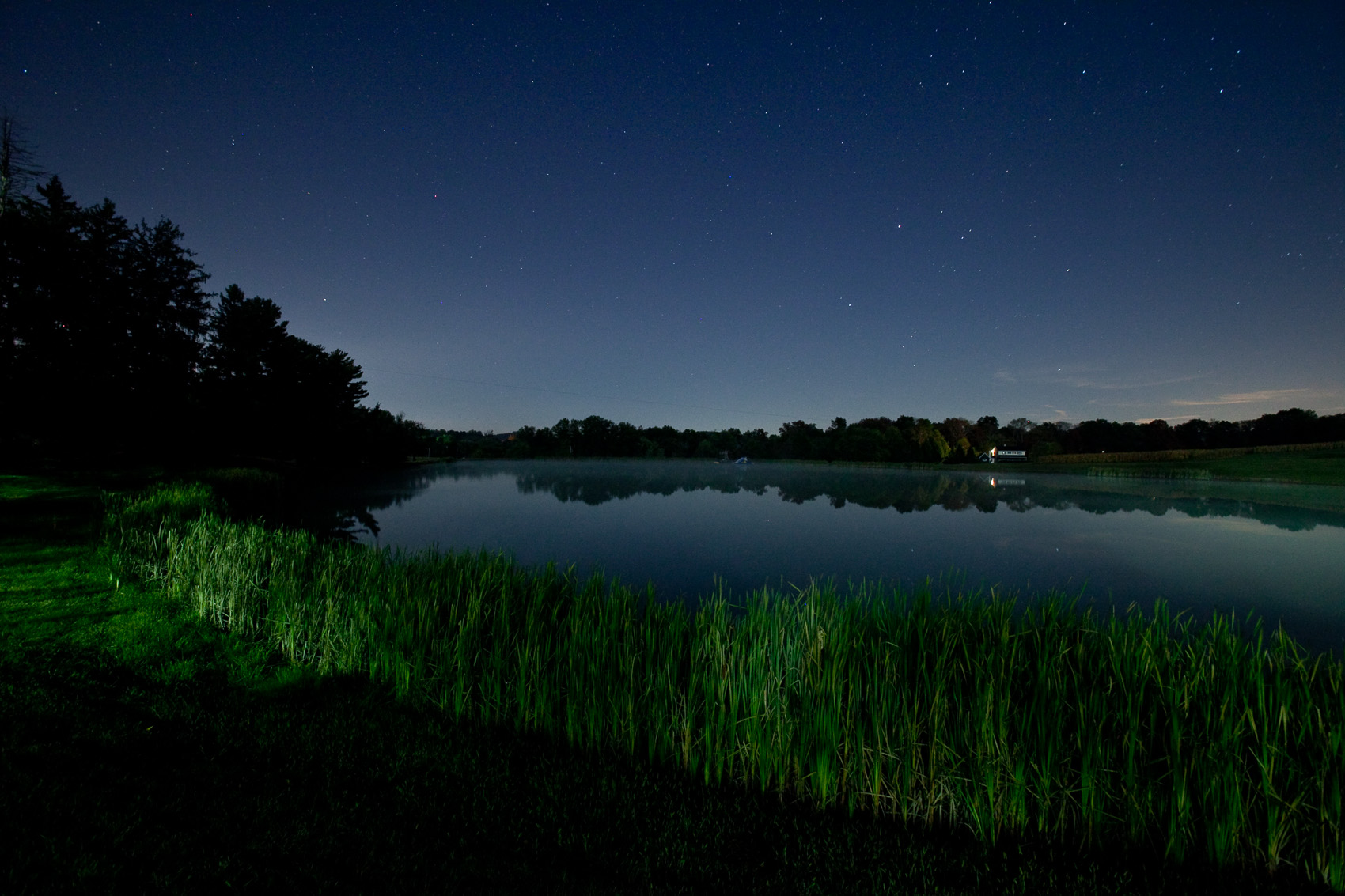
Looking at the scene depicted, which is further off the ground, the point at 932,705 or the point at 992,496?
the point at 932,705

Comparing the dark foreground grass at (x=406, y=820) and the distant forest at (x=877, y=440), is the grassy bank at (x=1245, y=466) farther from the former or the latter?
the dark foreground grass at (x=406, y=820)

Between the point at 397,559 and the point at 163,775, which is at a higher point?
the point at 397,559

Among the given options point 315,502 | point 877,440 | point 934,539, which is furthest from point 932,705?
point 877,440

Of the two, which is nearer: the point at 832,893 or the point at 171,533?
the point at 832,893

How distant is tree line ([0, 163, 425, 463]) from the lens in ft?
69.5

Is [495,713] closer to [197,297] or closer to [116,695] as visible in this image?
[116,695]

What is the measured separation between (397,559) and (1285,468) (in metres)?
59.4

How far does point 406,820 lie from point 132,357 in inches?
1355

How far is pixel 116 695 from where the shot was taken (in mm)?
3484

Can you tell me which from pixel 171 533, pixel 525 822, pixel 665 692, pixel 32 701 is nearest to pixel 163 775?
pixel 32 701

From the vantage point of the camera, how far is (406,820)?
96.3 inches

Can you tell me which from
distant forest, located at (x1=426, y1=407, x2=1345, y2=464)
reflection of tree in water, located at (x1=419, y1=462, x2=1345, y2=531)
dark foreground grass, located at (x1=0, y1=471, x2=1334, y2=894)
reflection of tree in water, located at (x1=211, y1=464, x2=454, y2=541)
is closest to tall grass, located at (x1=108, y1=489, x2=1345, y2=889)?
dark foreground grass, located at (x1=0, y1=471, x2=1334, y2=894)

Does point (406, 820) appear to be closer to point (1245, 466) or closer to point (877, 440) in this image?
point (1245, 466)

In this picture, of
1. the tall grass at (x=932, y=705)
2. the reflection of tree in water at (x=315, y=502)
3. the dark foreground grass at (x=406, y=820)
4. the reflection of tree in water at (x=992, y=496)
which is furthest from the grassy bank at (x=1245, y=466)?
the reflection of tree in water at (x=315, y=502)
